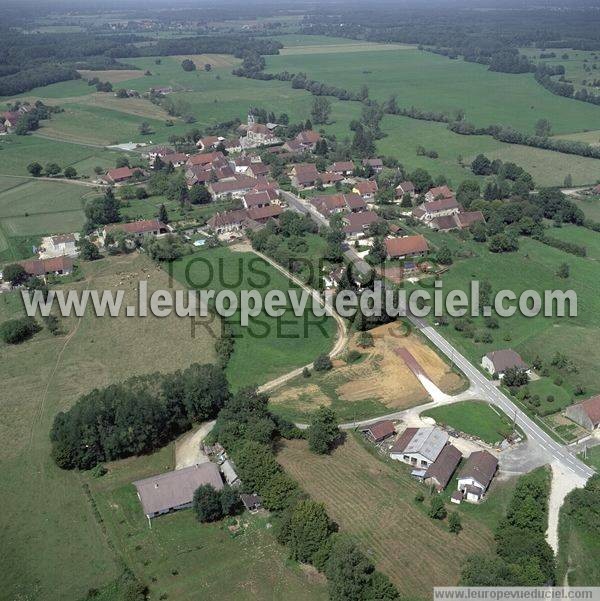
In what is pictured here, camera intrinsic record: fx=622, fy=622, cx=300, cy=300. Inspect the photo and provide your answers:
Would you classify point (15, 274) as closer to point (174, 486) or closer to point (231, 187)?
point (231, 187)

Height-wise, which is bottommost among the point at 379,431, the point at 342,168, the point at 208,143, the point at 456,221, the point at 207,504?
the point at 379,431

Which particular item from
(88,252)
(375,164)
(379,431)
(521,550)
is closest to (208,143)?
(375,164)

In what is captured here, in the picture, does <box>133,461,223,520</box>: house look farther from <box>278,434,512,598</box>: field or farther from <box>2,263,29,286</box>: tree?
<box>2,263,29,286</box>: tree

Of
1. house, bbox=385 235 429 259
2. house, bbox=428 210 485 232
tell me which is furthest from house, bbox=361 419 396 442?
house, bbox=428 210 485 232

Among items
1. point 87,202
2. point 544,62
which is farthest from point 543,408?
point 544,62

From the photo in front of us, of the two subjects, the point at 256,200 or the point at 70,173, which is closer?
the point at 256,200

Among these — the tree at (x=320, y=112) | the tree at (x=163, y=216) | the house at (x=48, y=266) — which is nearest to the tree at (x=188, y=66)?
the tree at (x=320, y=112)
